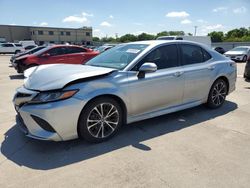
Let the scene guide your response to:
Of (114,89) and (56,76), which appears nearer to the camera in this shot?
(56,76)

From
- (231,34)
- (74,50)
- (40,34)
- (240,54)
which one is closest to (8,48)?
(74,50)

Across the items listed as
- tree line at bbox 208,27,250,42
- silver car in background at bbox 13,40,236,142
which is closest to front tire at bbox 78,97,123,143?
silver car in background at bbox 13,40,236,142

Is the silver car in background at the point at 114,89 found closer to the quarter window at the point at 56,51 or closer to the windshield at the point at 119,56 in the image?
the windshield at the point at 119,56

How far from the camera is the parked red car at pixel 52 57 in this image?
10266 mm

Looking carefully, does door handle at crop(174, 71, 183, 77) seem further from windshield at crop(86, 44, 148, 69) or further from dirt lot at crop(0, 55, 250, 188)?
dirt lot at crop(0, 55, 250, 188)

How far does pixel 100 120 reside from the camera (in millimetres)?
3496

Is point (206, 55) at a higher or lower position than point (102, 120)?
higher

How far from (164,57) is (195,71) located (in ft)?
2.42

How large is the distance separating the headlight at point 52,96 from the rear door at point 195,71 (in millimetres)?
2259

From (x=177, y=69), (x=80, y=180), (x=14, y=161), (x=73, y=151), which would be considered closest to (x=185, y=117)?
(x=177, y=69)

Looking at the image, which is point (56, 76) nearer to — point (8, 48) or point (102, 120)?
point (102, 120)

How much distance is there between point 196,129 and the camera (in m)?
4.09

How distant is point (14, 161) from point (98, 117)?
4.10ft

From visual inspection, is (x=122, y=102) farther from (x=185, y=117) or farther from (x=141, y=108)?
(x=185, y=117)
